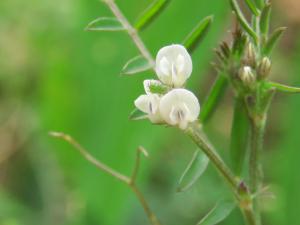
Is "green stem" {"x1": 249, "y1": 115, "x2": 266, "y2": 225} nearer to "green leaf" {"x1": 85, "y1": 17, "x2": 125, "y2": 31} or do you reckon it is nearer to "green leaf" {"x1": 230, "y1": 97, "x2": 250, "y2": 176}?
"green leaf" {"x1": 230, "y1": 97, "x2": 250, "y2": 176}

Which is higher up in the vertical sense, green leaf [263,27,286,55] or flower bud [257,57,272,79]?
green leaf [263,27,286,55]

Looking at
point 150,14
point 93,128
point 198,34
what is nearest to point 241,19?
point 198,34

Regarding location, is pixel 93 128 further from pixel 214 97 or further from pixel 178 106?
pixel 178 106

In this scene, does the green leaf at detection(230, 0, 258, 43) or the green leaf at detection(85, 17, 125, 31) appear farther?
the green leaf at detection(85, 17, 125, 31)

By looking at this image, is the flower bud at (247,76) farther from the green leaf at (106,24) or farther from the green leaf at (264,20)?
the green leaf at (106,24)

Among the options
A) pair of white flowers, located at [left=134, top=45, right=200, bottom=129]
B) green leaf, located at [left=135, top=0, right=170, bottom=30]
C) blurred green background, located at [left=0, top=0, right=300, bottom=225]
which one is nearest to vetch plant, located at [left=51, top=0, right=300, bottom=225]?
pair of white flowers, located at [left=134, top=45, right=200, bottom=129]

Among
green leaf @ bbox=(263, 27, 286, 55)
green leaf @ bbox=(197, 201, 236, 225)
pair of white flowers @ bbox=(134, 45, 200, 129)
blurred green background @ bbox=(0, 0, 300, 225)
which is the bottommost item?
blurred green background @ bbox=(0, 0, 300, 225)

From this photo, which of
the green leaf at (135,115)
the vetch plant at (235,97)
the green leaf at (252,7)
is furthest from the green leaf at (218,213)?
the green leaf at (252,7)
